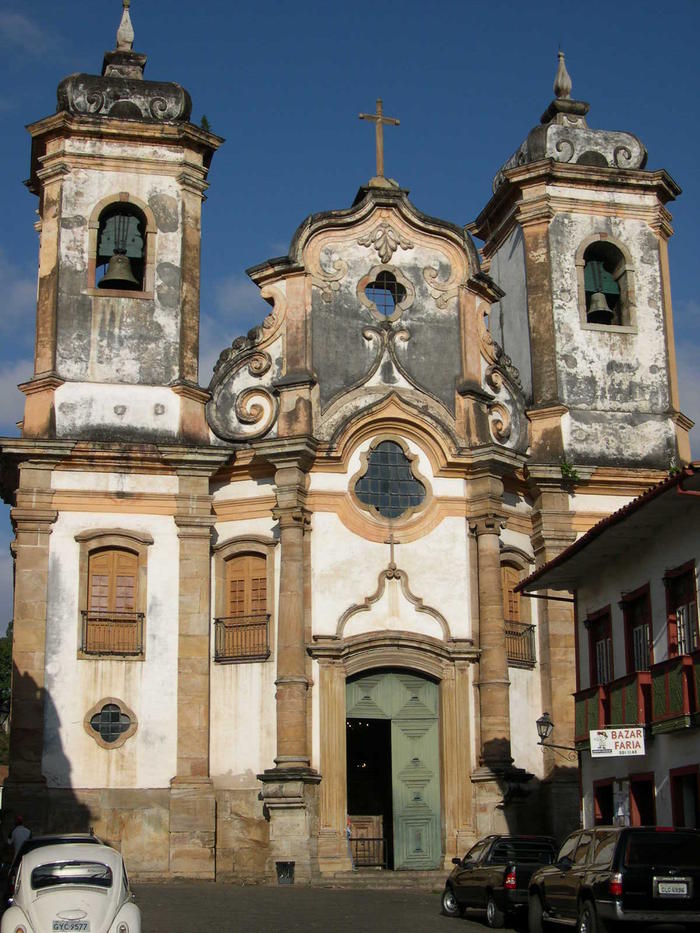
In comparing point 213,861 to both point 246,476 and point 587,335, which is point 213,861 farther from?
point 587,335

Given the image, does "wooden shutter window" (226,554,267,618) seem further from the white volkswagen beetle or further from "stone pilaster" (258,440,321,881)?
the white volkswagen beetle

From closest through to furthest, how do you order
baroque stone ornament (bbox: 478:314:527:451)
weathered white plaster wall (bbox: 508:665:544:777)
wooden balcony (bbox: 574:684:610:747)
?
wooden balcony (bbox: 574:684:610:747) → weathered white plaster wall (bbox: 508:665:544:777) → baroque stone ornament (bbox: 478:314:527:451)

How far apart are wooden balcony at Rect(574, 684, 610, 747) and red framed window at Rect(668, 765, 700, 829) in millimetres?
2382

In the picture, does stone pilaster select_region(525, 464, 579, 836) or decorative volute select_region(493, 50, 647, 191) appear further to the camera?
decorative volute select_region(493, 50, 647, 191)

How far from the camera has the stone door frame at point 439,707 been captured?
2831cm

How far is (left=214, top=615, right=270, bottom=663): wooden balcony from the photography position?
29.2 m

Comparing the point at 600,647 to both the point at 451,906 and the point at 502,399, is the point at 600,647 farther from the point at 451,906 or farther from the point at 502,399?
the point at 502,399

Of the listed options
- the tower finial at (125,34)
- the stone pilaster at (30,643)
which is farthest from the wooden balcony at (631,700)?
the tower finial at (125,34)

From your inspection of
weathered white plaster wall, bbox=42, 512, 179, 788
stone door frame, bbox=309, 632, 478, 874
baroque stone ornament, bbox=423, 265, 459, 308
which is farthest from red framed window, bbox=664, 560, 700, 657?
baroque stone ornament, bbox=423, 265, 459, 308

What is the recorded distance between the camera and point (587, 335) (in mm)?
33125

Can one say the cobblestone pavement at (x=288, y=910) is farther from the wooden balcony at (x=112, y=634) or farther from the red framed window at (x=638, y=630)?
the red framed window at (x=638, y=630)

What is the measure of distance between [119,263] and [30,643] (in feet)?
26.7

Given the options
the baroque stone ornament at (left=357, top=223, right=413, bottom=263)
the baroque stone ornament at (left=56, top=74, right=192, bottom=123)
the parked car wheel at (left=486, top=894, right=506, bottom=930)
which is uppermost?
the baroque stone ornament at (left=56, top=74, right=192, bottom=123)

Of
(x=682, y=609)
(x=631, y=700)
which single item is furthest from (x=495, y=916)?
(x=682, y=609)
